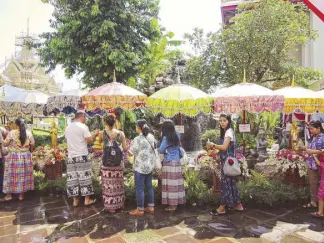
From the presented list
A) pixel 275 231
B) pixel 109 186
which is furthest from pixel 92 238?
pixel 275 231

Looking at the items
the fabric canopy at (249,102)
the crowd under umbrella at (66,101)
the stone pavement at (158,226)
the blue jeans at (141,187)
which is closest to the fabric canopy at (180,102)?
the fabric canopy at (249,102)

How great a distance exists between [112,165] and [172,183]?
1161 mm

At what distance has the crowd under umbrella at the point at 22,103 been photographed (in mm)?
7715

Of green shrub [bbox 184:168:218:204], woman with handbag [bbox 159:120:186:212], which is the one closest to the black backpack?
woman with handbag [bbox 159:120:186:212]

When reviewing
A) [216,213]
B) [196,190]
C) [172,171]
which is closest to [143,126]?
[172,171]

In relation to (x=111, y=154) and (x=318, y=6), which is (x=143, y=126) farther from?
(x=318, y=6)

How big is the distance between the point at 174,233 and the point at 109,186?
1.49 m

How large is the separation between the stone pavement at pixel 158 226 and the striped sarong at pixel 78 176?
14.0 inches

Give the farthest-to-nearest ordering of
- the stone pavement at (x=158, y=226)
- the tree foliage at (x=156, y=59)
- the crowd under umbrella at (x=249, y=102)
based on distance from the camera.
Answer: the tree foliage at (x=156, y=59) → the crowd under umbrella at (x=249, y=102) → the stone pavement at (x=158, y=226)

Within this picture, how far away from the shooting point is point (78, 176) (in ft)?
18.3

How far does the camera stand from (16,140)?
19.8 feet

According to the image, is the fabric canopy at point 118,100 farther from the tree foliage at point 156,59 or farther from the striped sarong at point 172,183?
the tree foliage at point 156,59

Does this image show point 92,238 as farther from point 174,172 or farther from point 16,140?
point 16,140

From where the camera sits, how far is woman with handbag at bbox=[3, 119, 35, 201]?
6051 mm
